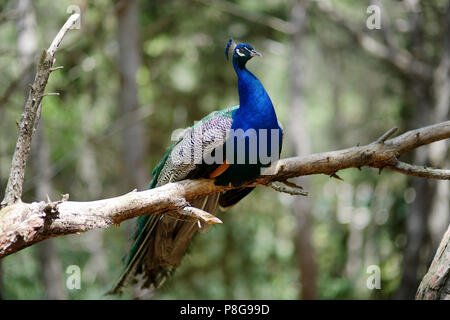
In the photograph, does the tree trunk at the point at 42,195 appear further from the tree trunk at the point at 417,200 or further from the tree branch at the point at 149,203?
the tree trunk at the point at 417,200

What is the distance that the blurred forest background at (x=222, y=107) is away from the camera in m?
8.95

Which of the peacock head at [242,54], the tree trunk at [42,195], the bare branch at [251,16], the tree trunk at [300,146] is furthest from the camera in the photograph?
the bare branch at [251,16]

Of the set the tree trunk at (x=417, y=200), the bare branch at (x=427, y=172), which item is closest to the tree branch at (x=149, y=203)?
the bare branch at (x=427, y=172)

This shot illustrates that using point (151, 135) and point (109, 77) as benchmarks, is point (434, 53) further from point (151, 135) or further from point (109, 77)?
point (109, 77)

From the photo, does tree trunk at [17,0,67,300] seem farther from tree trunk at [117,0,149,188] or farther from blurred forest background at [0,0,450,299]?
tree trunk at [117,0,149,188]

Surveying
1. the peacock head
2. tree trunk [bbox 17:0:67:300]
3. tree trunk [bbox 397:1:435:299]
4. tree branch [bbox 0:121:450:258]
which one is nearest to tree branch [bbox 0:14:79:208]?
tree branch [bbox 0:121:450:258]

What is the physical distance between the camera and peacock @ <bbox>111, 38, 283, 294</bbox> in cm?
401

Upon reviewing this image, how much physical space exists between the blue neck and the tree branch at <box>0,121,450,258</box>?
0.39 m

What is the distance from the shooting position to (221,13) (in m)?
11.5

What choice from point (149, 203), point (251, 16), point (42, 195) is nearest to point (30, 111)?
point (149, 203)

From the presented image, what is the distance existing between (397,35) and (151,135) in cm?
704

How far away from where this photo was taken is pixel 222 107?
460 inches

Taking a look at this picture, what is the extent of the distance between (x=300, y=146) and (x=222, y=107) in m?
2.71

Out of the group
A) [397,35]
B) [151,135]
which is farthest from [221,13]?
[397,35]
